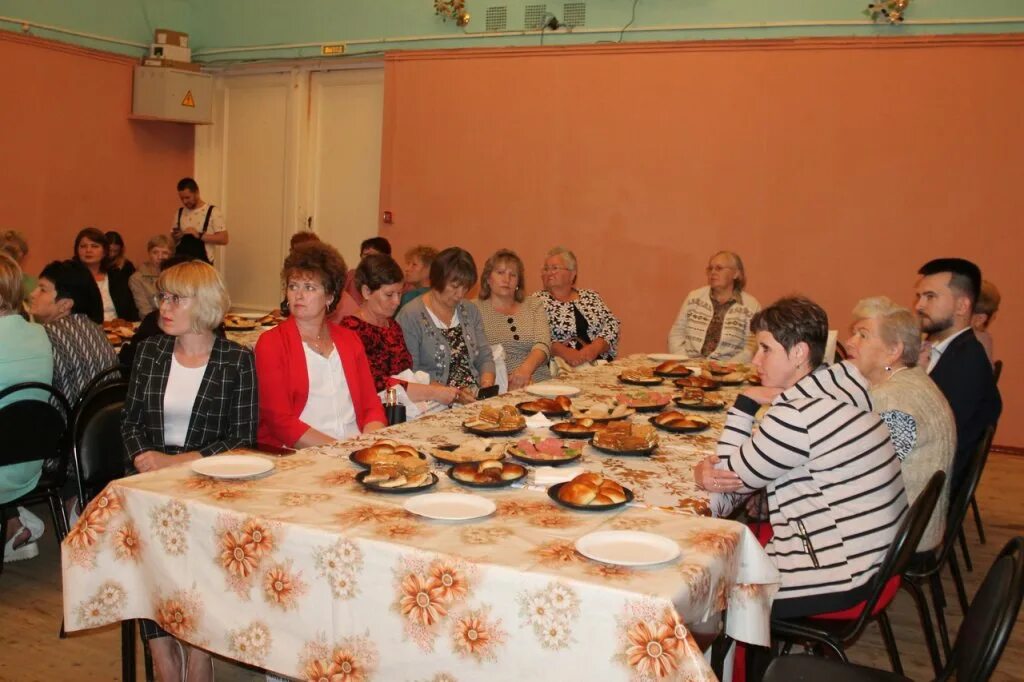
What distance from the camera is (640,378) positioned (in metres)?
4.28

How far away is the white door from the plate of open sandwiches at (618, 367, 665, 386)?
5.04m

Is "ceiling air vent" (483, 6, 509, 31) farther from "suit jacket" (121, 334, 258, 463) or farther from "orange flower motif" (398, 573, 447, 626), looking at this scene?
"orange flower motif" (398, 573, 447, 626)

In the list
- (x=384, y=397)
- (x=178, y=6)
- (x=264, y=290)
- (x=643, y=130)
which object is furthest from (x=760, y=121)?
(x=178, y=6)

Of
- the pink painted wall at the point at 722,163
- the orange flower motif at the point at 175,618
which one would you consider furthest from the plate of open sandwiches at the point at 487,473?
the pink painted wall at the point at 722,163

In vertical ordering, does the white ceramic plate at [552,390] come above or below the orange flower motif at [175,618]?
above

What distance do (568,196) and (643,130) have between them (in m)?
0.82

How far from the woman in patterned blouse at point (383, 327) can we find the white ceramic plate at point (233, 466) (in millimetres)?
1343

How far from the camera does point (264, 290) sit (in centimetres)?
970

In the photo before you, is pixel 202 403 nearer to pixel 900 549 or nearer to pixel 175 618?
pixel 175 618

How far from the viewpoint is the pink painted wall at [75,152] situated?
8.52 m

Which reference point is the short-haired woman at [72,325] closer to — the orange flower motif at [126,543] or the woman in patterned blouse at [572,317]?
the orange flower motif at [126,543]

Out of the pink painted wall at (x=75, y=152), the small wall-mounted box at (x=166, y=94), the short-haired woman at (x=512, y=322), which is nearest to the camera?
the short-haired woman at (x=512, y=322)

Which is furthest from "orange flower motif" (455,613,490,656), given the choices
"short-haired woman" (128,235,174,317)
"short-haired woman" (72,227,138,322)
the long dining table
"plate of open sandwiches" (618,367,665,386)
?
"short-haired woman" (128,235,174,317)

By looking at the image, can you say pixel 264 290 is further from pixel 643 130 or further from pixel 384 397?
pixel 384 397
